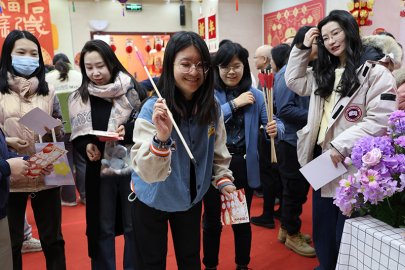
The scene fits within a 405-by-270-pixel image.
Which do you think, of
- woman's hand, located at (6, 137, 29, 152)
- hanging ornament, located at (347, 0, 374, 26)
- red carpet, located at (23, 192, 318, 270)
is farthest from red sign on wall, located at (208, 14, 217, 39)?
woman's hand, located at (6, 137, 29, 152)

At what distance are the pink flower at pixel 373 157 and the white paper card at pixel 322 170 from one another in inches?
19.5

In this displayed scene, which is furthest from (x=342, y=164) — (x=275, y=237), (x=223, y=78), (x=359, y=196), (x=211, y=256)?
(x=275, y=237)

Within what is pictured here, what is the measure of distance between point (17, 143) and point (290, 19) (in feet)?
16.7

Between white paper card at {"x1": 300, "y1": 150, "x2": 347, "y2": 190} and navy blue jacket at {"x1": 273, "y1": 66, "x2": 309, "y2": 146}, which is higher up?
navy blue jacket at {"x1": 273, "y1": 66, "x2": 309, "y2": 146}

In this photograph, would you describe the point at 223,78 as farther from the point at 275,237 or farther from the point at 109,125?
the point at 275,237

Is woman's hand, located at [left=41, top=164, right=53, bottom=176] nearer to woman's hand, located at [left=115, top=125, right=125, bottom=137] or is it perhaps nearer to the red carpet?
woman's hand, located at [left=115, top=125, right=125, bottom=137]

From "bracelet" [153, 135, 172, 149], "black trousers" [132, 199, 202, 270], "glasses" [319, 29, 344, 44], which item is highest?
"glasses" [319, 29, 344, 44]

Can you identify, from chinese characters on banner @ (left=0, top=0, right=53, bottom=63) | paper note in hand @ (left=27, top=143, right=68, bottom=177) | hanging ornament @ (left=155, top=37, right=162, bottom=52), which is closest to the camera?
paper note in hand @ (left=27, top=143, right=68, bottom=177)

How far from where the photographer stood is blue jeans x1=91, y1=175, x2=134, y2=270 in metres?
1.97

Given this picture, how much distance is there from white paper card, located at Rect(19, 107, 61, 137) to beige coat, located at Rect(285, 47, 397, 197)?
4.41 ft

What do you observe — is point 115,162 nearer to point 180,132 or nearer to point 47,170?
point 47,170

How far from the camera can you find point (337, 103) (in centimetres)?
173

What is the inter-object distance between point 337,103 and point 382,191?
2.25 feet

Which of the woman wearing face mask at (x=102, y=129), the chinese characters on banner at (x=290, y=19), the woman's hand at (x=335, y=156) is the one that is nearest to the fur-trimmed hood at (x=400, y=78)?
the woman's hand at (x=335, y=156)
